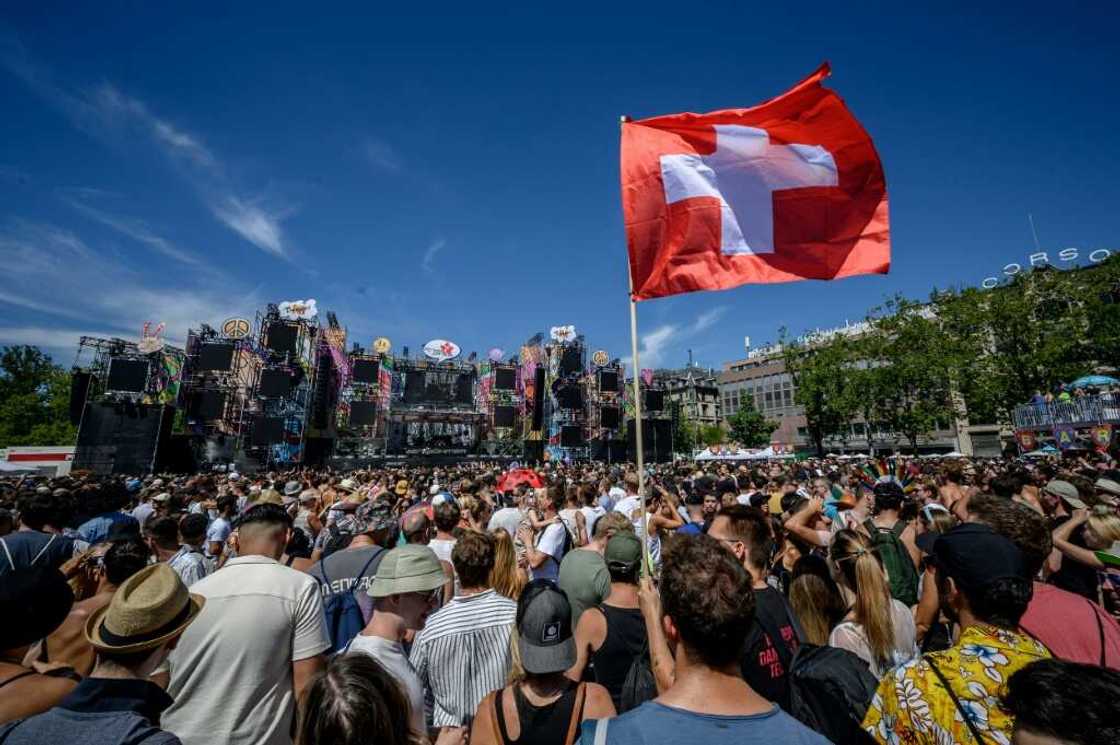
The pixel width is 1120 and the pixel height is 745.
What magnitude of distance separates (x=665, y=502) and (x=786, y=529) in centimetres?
220

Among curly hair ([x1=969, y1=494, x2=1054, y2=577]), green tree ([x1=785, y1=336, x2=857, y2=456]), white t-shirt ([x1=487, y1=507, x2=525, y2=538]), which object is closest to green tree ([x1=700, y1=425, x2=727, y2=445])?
green tree ([x1=785, y1=336, x2=857, y2=456])

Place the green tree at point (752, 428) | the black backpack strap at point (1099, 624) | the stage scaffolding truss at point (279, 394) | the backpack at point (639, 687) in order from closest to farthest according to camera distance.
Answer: the black backpack strap at point (1099, 624), the backpack at point (639, 687), the stage scaffolding truss at point (279, 394), the green tree at point (752, 428)

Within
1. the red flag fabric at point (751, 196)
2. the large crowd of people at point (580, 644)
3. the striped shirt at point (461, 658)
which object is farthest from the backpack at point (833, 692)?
the red flag fabric at point (751, 196)

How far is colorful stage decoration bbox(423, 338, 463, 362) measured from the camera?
139 ft

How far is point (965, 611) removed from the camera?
212cm

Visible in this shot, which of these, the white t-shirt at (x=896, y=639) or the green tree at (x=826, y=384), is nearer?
the white t-shirt at (x=896, y=639)

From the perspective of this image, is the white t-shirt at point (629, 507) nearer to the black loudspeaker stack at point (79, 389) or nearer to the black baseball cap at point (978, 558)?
the black baseball cap at point (978, 558)

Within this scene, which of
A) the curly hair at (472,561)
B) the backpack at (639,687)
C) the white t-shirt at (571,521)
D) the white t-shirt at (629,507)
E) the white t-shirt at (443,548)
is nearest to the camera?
the backpack at (639,687)

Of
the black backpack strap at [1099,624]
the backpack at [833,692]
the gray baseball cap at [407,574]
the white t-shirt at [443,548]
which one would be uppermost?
the gray baseball cap at [407,574]

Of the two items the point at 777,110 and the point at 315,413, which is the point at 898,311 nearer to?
the point at 777,110

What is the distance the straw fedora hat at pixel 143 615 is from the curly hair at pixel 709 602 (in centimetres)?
208

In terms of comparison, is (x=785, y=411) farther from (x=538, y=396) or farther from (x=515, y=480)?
(x=515, y=480)

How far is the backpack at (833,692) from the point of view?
2107 millimetres

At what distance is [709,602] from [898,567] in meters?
3.94
